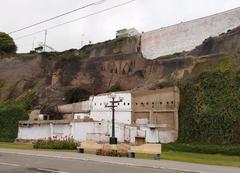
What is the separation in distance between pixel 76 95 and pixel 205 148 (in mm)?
19600

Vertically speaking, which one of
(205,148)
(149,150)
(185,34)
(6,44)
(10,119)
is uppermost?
(6,44)

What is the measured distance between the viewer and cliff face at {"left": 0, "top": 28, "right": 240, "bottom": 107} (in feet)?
151

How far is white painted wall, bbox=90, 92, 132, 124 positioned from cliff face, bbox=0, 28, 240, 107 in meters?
5.12

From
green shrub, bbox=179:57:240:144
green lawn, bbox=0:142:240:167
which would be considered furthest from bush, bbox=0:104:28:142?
green shrub, bbox=179:57:240:144

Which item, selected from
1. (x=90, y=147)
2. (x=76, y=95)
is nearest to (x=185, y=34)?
(x=76, y=95)

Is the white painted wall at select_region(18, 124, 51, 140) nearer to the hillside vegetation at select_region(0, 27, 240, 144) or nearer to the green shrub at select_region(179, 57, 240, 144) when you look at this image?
the hillside vegetation at select_region(0, 27, 240, 144)

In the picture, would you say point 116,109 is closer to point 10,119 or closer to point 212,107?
point 212,107

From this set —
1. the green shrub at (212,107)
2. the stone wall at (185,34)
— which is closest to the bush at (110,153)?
the green shrub at (212,107)

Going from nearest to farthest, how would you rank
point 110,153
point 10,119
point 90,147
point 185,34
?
point 110,153, point 90,147, point 10,119, point 185,34

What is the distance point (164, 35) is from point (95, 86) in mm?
12812

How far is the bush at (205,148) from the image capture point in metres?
31.4

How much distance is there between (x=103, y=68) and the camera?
55000mm

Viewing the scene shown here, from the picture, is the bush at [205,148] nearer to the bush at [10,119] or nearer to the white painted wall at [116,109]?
the white painted wall at [116,109]

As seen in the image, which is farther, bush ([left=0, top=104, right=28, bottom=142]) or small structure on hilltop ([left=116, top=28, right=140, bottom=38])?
small structure on hilltop ([left=116, top=28, right=140, bottom=38])
